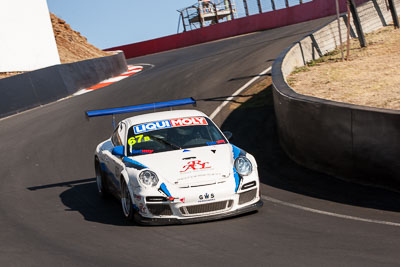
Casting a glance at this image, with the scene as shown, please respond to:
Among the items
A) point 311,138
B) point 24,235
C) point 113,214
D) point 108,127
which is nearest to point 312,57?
point 108,127

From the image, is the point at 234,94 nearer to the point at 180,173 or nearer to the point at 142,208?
the point at 180,173

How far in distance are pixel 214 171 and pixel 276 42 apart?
68.1 ft

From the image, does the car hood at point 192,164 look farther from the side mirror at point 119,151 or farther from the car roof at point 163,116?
the car roof at point 163,116

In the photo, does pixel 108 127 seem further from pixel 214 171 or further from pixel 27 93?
pixel 214 171

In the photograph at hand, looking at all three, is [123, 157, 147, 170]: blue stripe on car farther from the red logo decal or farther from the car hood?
the red logo decal

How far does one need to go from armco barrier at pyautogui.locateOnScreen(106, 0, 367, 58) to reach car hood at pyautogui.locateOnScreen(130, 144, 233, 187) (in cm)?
2835

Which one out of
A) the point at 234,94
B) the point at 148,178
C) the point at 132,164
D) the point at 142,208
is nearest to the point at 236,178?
the point at 148,178

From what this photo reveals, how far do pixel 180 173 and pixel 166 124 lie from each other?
1.46m

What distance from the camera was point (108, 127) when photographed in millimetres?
16906

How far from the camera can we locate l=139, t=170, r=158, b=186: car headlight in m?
8.10

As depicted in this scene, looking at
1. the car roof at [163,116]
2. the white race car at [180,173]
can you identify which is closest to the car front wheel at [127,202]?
the white race car at [180,173]

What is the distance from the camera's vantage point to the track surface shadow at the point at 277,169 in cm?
902

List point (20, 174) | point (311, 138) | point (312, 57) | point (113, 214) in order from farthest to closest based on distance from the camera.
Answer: point (312, 57) < point (20, 174) < point (311, 138) < point (113, 214)

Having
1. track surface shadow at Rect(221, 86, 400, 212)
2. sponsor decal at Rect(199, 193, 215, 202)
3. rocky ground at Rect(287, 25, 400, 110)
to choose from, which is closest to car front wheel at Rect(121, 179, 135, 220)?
sponsor decal at Rect(199, 193, 215, 202)
